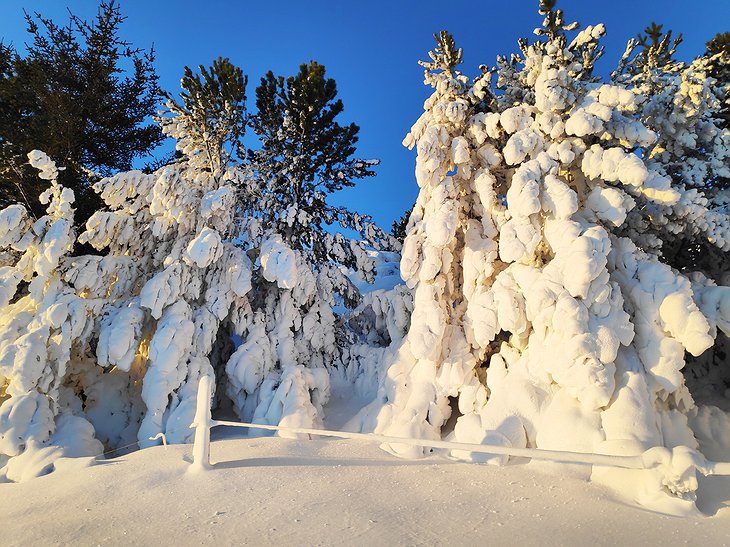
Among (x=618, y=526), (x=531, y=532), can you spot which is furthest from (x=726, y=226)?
(x=531, y=532)

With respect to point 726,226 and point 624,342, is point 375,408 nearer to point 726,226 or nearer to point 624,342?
point 624,342

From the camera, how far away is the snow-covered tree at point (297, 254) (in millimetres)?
7332

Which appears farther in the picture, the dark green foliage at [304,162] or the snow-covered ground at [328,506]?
the dark green foliage at [304,162]

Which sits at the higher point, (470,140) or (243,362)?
(470,140)

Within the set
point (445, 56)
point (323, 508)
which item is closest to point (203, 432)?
point (323, 508)

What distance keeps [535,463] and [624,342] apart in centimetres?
188

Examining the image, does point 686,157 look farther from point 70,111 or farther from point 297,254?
point 70,111

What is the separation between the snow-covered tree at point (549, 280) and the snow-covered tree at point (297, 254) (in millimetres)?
1995

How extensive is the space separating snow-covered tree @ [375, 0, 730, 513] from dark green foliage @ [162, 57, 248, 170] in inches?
191

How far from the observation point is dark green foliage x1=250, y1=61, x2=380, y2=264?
9445 millimetres

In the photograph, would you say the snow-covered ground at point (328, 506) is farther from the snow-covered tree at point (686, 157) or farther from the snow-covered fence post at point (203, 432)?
the snow-covered tree at point (686, 157)

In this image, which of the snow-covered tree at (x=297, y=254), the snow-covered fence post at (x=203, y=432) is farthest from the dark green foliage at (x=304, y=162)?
the snow-covered fence post at (x=203, y=432)

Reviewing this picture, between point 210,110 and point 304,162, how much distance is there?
2.44 m

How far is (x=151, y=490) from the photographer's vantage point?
3357 mm
